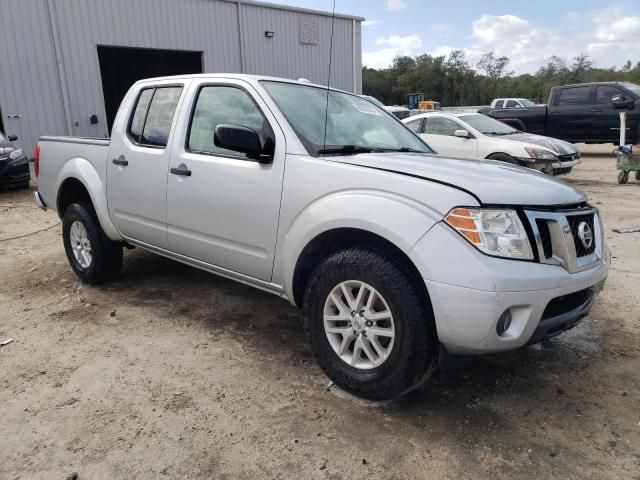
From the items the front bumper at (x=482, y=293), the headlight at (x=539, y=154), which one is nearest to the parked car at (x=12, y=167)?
the headlight at (x=539, y=154)

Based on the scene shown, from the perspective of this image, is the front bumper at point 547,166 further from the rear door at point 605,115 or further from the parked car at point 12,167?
the parked car at point 12,167

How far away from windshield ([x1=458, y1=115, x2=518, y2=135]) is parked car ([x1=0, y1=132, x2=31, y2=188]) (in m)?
8.71

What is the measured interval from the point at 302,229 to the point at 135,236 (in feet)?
6.20

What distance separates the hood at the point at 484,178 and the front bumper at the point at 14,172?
9438mm

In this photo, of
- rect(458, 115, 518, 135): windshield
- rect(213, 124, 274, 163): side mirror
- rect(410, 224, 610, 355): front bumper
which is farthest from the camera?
rect(458, 115, 518, 135): windshield

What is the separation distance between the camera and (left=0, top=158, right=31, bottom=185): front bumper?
998 centimetres

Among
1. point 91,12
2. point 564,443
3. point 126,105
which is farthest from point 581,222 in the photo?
point 91,12

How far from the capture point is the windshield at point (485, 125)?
31.8 ft

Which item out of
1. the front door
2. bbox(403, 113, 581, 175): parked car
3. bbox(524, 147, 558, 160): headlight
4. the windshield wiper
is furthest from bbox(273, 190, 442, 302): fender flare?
bbox(524, 147, 558, 160): headlight

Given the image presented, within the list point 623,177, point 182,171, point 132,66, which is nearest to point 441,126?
point 623,177

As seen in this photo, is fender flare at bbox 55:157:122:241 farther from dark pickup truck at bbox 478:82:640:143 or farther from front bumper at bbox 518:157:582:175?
dark pickup truck at bbox 478:82:640:143

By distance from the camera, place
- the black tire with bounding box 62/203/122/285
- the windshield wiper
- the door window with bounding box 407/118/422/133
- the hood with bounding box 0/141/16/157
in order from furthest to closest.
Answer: the door window with bounding box 407/118/422/133, the hood with bounding box 0/141/16/157, the black tire with bounding box 62/203/122/285, the windshield wiper

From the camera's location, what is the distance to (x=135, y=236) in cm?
412

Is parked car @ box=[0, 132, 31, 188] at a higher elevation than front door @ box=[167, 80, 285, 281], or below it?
below
